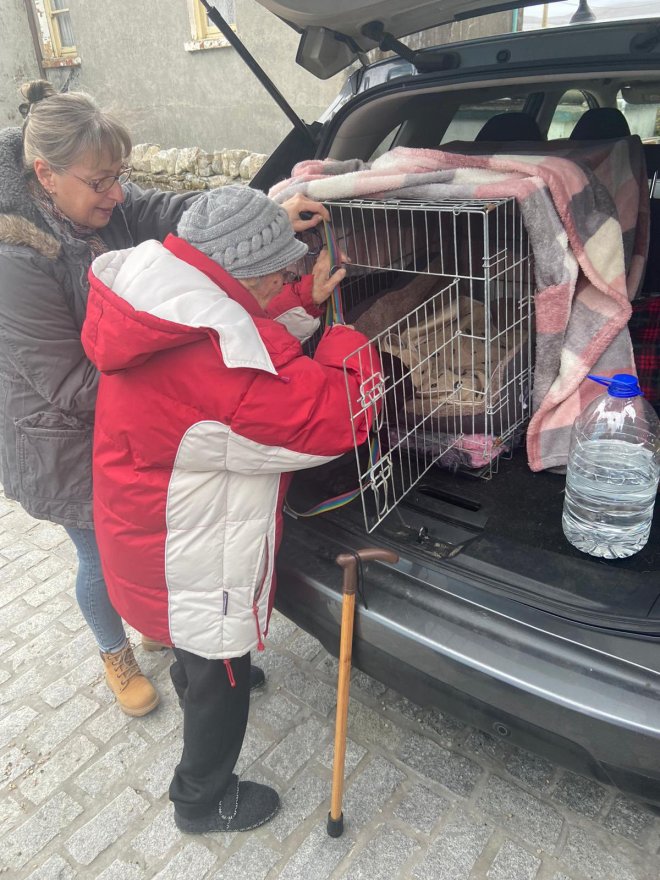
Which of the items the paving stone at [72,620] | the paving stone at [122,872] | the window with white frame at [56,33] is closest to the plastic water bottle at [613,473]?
the paving stone at [122,872]

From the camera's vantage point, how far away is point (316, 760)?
6.72ft

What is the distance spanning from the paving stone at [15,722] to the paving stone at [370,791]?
43.7 inches

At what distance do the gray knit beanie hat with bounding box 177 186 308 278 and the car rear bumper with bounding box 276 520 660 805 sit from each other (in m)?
0.78

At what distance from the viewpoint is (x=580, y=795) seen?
187cm

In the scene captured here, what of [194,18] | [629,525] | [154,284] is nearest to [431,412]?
[629,525]

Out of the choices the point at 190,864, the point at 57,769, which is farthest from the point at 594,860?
the point at 57,769

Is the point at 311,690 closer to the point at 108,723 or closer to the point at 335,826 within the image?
the point at 335,826

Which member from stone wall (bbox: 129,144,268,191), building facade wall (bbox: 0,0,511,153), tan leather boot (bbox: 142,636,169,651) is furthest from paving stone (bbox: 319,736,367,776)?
stone wall (bbox: 129,144,268,191)

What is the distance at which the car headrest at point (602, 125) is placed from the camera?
255 centimetres

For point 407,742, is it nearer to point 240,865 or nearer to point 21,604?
point 240,865

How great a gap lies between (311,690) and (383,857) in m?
0.61

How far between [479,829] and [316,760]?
1.66ft

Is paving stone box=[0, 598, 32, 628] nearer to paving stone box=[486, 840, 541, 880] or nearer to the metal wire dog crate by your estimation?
the metal wire dog crate

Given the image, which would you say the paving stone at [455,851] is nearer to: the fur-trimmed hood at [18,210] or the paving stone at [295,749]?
the paving stone at [295,749]
